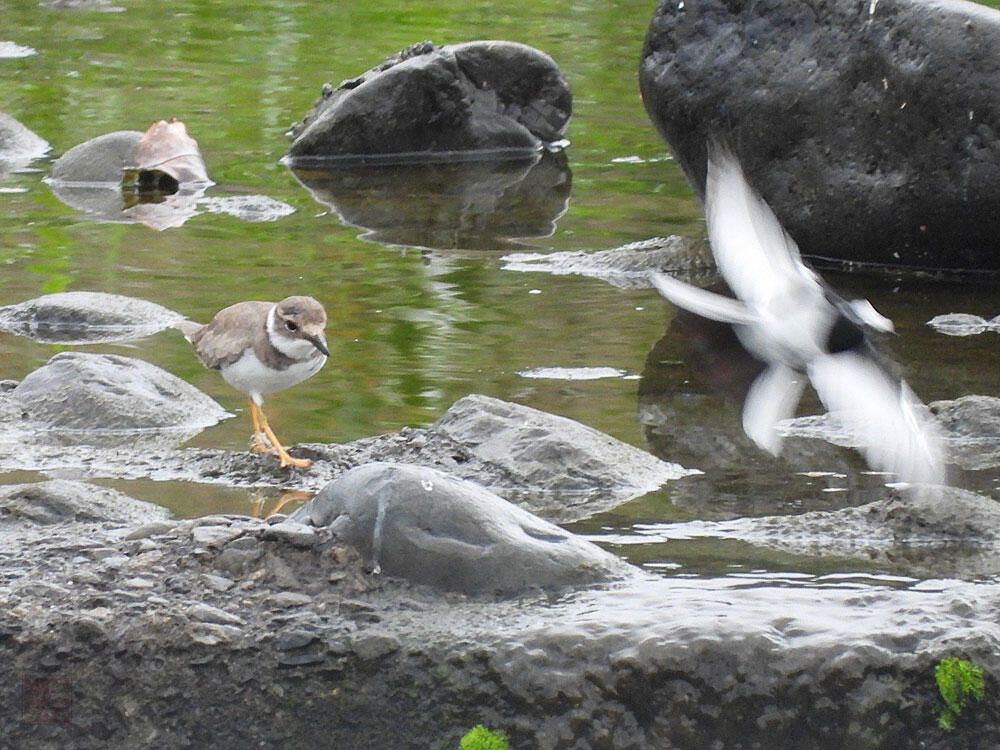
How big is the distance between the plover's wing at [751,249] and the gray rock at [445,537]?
0.97 meters

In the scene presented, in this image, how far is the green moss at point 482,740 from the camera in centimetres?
438

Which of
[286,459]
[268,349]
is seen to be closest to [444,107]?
[268,349]

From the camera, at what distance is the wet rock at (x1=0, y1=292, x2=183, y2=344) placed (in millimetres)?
8422

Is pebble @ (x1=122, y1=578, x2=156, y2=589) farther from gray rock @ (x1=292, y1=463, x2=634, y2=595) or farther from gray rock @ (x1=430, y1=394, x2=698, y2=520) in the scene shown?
gray rock @ (x1=430, y1=394, x2=698, y2=520)

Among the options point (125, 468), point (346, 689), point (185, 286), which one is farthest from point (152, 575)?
point (185, 286)

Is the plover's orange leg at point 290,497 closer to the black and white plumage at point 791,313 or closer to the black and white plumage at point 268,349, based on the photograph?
the black and white plumage at point 268,349

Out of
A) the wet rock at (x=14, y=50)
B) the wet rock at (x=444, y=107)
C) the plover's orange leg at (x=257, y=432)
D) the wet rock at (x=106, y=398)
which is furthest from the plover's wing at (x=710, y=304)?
the wet rock at (x=14, y=50)

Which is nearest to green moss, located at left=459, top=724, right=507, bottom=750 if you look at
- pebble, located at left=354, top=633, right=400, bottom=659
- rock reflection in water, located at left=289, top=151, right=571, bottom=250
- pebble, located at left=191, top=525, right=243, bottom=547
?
pebble, located at left=354, top=633, right=400, bottom=659

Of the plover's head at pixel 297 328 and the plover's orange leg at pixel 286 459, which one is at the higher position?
the plover's head at pixel 297 328

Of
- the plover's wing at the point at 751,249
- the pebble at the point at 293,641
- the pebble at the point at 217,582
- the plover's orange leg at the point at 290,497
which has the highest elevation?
the plover's wing at the point at 751,249

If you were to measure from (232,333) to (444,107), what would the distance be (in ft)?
23.2

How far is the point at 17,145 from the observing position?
13.2 m

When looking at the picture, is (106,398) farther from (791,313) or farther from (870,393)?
(870,393)

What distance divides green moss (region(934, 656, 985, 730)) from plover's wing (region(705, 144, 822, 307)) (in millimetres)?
1244
